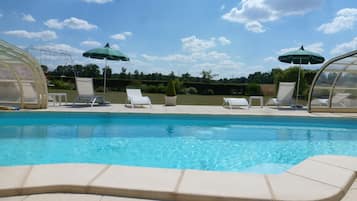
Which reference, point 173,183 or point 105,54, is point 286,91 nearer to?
point 105,54

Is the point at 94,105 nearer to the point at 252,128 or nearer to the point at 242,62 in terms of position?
the point at 252,128

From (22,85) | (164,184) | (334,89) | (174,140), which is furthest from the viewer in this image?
(334,89)

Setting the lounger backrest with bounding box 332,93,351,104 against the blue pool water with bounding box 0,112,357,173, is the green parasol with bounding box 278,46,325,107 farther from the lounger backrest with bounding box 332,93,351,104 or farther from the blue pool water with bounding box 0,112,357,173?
the blue pool water with bounding box 0,112,357,173

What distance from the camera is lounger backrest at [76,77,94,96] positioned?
1094 cm

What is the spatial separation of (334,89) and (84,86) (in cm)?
994

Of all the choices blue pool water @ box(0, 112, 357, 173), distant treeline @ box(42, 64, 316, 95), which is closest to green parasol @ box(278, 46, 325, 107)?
blue pool water @ box(0, 112, 357, 173)

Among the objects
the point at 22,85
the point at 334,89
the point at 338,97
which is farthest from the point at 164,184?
the point at 338,97

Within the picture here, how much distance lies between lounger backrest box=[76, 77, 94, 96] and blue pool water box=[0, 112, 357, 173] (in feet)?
7.22

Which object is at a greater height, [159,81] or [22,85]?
[159,81]

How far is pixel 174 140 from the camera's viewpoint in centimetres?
677

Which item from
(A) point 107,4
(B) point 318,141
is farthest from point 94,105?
(B) point 318,141

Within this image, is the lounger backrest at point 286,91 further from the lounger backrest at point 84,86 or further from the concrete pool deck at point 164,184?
the concrete pool deck at point 164,184

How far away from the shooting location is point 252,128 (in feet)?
27.9

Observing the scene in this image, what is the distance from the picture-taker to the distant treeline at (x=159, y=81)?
Answer: 73.0ft
